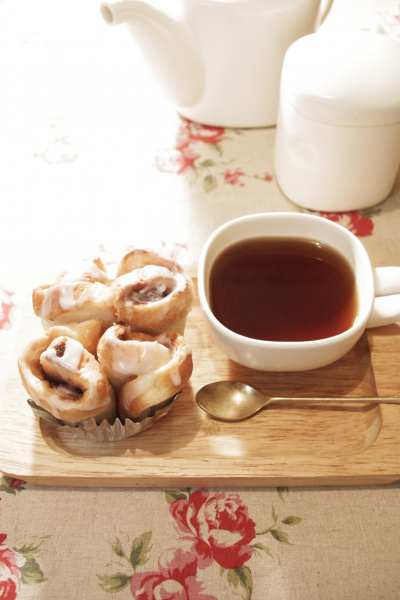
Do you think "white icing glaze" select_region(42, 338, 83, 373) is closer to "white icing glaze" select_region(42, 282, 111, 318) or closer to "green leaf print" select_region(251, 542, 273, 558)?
"white icing glaze" select_region(42, 282, 111, 318)

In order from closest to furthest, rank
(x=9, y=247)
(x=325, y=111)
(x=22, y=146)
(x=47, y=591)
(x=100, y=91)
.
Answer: (x=47, y=591)
(x=325, y=111)
(x=9, y=247)
(x=22, y=146)
(x=100, y=91)

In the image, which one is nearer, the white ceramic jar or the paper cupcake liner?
the paper cupcake liner

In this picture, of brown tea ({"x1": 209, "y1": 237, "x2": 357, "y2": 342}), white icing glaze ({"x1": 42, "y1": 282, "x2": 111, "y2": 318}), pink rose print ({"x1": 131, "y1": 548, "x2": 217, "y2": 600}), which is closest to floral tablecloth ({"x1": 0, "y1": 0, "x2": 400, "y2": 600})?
pink rose print ({"x1": 131, "y1": 548, "x2": 217, "y2": 600})

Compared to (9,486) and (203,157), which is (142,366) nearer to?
(9,486)

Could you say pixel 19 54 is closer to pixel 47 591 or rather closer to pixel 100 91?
pixel 100 91

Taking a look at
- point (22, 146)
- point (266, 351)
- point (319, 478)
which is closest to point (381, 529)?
point (319, 478)

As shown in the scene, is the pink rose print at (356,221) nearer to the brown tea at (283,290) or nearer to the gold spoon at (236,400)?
the brown tea at (283,290)

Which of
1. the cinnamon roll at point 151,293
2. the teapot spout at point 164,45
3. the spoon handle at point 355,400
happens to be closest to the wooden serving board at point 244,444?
the spoon handle at point 355,400
